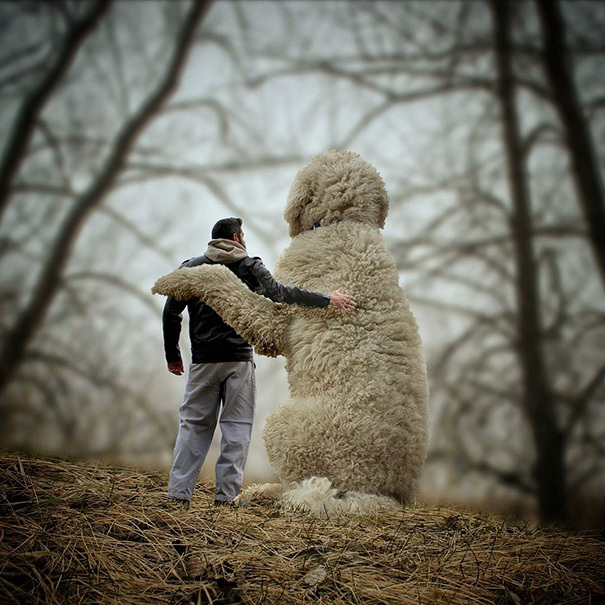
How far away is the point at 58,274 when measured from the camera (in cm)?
430

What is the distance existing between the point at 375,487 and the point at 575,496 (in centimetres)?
181

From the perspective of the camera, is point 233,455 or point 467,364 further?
point 467,364

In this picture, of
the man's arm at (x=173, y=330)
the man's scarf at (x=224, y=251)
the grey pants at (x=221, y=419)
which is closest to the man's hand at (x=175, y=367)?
the man's arm at (x=173, y=330)

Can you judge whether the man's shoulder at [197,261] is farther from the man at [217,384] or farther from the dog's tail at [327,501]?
the dog's tail at [327,501]

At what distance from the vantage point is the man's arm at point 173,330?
300 cm

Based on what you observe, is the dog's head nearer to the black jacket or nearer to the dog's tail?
the black jacket

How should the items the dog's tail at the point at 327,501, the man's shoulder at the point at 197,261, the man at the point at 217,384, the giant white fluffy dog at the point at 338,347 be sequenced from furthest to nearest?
the man's shoulder at the point at 197,261
the man at the point at 217,384
the giant white fluffy dog at the point at 338,347
the dog's tail at the point at 327,501

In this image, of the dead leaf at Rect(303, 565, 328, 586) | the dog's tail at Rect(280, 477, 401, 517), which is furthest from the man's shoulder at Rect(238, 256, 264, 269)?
the dead leaf at Rect(303, 565, 328, 586)

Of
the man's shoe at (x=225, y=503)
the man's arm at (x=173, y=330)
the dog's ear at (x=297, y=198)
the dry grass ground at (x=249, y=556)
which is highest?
the dog's ear at (x=297, y=198)

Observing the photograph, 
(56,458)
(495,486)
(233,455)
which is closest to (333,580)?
(233,455)

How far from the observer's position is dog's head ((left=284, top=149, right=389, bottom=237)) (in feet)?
9.32

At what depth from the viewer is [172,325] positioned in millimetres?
3025

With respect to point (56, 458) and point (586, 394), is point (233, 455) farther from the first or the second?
point (586, 394)

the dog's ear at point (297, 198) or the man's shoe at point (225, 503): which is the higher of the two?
the dog's ear at point (297, 198)
